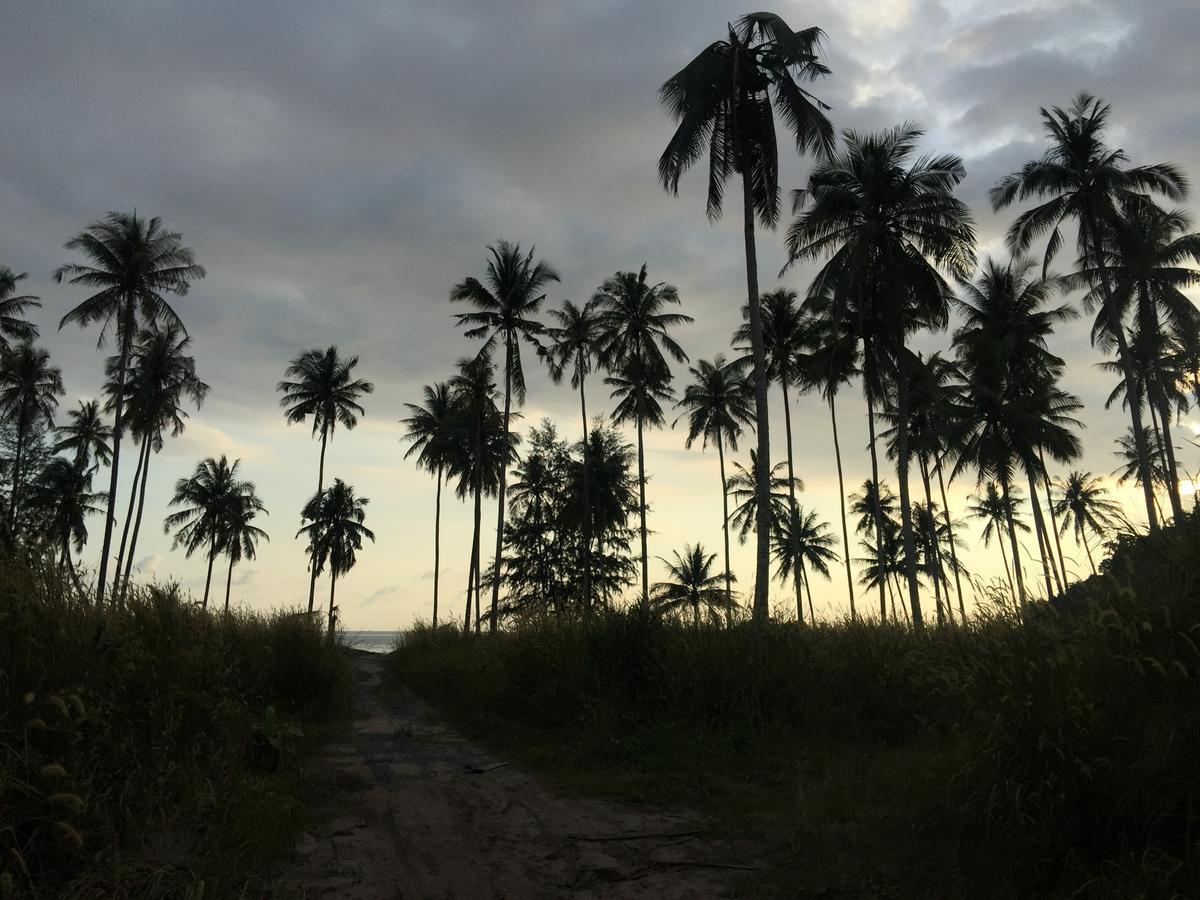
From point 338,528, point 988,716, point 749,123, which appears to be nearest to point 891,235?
point 749,123

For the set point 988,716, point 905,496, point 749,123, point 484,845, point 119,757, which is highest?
point 749,123

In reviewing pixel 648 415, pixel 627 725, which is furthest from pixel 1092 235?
pixel 627 725

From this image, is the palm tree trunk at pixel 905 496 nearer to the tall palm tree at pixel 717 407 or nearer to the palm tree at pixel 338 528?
the tall palm tree at pixel 717 407

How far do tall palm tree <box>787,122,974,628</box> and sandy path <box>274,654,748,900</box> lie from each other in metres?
17.7

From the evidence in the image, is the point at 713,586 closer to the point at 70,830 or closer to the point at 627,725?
the point at 627,725

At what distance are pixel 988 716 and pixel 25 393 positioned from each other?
47.8 metres

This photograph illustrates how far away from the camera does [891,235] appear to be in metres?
23.5

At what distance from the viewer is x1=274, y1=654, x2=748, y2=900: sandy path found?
18.5ft

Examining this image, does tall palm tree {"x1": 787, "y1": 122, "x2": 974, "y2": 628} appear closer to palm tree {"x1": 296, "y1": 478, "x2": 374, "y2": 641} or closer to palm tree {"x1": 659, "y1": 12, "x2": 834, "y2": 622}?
palm tree {"x1": 659, "y1": 12, "x2": 834, "y2": 622}

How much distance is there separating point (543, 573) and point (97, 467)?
30.1 meters

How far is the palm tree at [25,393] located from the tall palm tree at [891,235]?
39.5m

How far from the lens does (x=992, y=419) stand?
105ft

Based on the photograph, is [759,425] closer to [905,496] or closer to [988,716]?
[905,496]

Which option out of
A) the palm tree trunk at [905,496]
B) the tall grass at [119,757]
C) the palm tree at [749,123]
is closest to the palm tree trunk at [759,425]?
the palm tree at [749,123]
